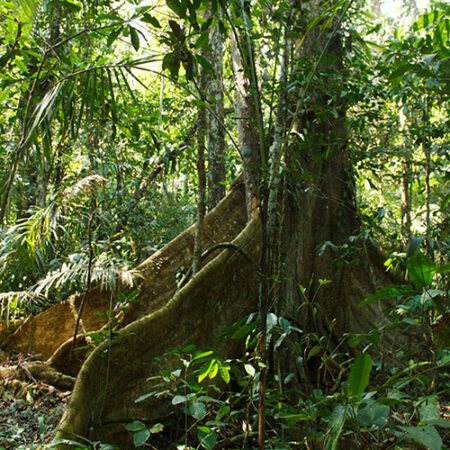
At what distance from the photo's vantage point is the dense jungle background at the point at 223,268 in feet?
5.03

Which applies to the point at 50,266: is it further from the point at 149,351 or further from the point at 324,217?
the point at 324,217

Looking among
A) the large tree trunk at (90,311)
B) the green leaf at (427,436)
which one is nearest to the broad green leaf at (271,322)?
the green leaf at (427,436)

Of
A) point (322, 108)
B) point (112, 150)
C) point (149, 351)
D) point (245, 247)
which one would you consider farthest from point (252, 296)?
point (112, 150)

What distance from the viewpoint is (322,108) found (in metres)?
3.62

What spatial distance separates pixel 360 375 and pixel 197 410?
26.5 inches

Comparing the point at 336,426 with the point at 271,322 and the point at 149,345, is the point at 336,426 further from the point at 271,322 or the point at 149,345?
the point at 149,345

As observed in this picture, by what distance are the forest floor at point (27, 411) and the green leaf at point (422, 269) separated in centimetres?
223

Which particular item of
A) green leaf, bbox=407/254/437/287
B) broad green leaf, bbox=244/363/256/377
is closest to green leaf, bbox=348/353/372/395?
green leaf, bbox=407/254/437/287

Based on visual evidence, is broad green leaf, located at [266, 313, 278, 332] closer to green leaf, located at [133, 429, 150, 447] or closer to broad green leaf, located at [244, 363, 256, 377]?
broad green leaf, located at [244, 363, 256, 377]

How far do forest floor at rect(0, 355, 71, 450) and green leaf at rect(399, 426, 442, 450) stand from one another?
2139mm

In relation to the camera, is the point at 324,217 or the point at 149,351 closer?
the point at 149,351

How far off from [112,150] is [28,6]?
9.65ft

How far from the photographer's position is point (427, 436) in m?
1.02

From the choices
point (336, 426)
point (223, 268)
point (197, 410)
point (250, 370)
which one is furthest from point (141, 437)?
point (223, 268)
